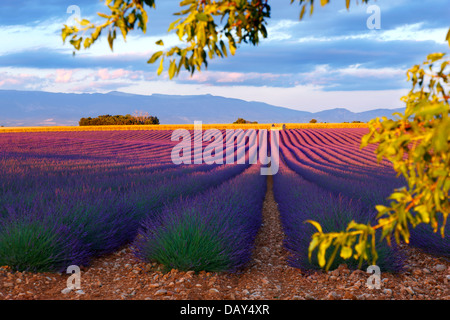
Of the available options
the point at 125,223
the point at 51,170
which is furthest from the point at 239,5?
the point at 51,170

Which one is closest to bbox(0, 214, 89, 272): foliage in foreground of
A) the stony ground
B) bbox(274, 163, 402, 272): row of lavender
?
the stony ground

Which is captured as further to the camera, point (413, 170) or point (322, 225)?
point (322, 225)

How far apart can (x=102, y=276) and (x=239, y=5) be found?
319 centimetres

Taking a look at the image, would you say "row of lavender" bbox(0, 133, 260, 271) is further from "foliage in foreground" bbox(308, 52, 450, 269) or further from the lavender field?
Result: "foliage in foreground" bbox(308, 52, 450, 269)

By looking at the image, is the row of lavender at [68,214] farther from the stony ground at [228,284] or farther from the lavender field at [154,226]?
the stony ground at [228,284]

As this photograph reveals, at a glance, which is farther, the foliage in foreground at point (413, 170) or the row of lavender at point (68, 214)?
the row of lavender at point (68, 214)

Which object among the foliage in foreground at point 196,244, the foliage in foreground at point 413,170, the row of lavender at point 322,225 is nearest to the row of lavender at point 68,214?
the foliage in foreground at point 196,244

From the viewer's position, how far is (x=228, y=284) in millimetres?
3564

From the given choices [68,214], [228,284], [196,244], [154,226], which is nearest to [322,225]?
[228,284]

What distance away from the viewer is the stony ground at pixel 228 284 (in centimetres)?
329

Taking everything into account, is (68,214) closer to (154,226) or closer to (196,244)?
(154,226)
